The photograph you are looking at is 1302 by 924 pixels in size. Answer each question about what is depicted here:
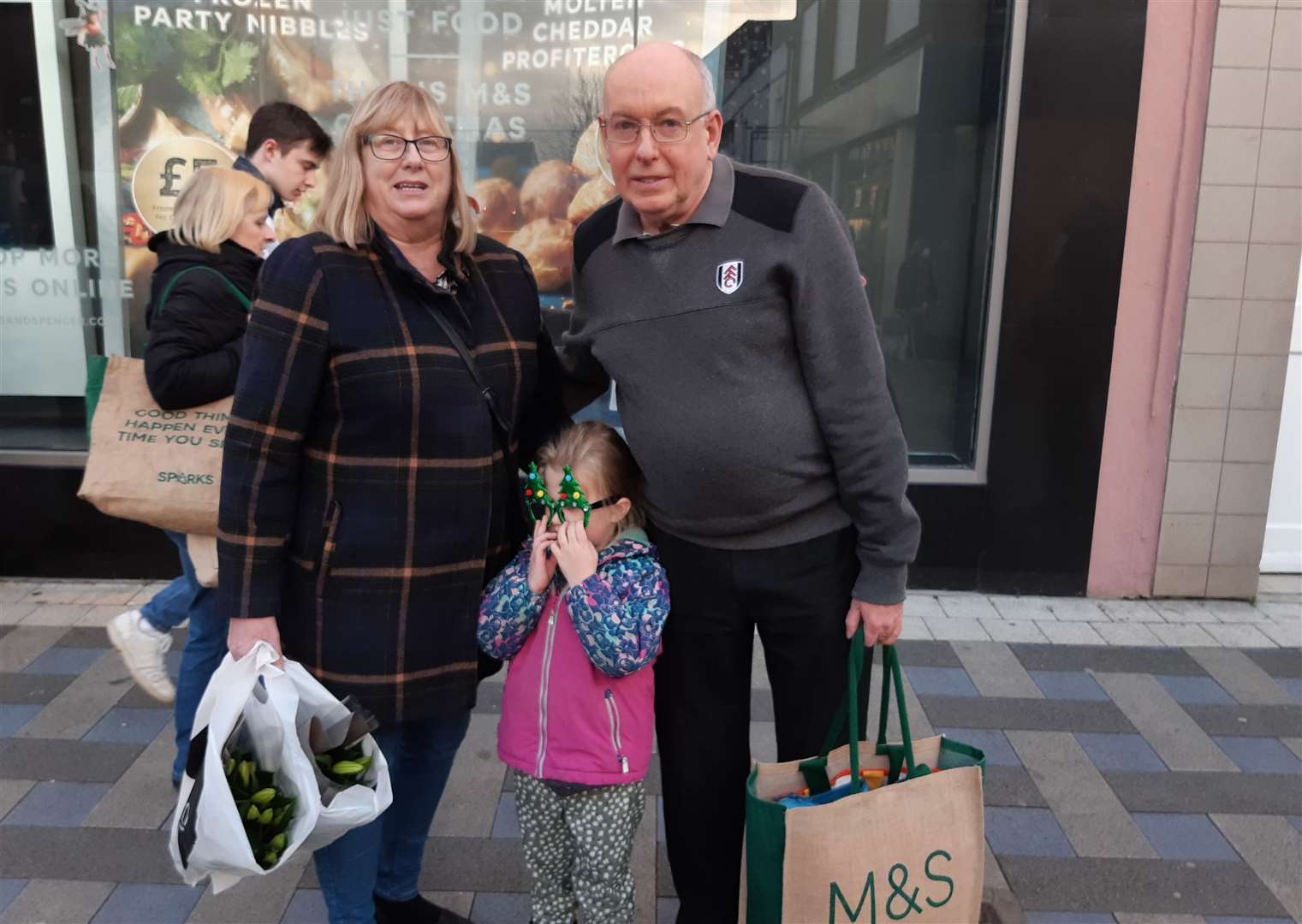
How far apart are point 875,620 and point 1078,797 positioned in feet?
5.18

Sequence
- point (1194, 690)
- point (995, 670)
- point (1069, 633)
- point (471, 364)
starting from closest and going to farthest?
point (471, 364) → point (1194, 690) → point (995, 670) → point (1069, 633)

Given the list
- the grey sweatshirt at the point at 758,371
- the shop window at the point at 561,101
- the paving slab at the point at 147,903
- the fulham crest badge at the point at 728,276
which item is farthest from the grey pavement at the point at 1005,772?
the fulham crest badge at the point at 728,276

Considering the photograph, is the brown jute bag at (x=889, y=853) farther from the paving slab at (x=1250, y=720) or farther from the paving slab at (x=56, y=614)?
the paving slab at (x=56, y=614)

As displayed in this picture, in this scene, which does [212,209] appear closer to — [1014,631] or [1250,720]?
[1014,631]

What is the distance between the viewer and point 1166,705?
380cm

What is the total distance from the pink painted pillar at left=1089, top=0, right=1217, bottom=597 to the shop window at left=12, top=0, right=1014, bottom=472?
619 millimetres

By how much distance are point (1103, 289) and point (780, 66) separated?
1771 mm

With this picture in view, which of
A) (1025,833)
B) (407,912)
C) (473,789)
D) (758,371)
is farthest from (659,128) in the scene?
(1025,833)

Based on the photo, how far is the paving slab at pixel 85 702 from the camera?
138 inches

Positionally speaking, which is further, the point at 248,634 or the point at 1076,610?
the point at 1076,610

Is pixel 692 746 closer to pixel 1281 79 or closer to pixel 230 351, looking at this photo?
pixel 230 351

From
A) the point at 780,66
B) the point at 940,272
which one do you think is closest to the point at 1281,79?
the point at 940,272

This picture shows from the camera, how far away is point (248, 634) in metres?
2.03

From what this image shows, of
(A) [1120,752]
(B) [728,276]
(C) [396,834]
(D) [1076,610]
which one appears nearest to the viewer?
(B) [728,276]
